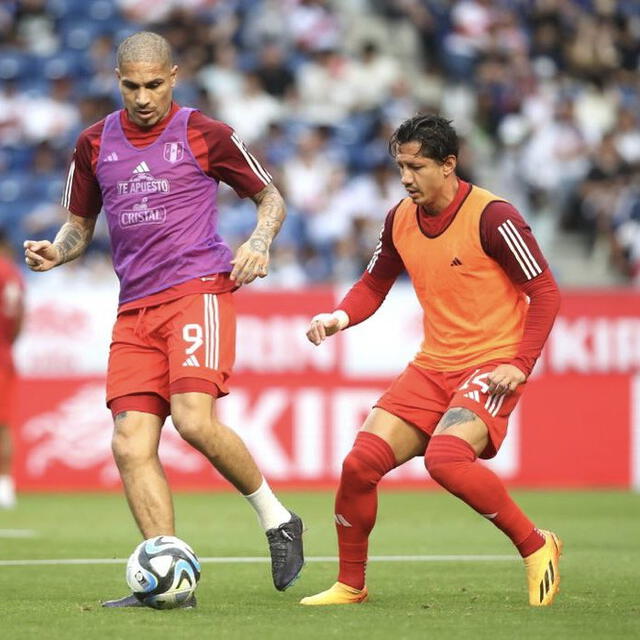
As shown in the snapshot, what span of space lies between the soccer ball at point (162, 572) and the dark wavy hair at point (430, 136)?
2.14 meters

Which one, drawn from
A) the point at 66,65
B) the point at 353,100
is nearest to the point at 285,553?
the point at 353,100

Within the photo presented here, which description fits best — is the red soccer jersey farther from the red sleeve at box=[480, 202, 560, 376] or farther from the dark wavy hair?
the dark wavy hair

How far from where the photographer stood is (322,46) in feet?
71.4

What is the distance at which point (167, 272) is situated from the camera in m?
7.61

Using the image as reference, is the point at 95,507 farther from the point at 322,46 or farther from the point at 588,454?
the point at 322,46

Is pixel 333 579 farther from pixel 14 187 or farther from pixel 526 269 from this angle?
pixel 14 187

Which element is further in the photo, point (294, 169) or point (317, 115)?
point (317, 115)

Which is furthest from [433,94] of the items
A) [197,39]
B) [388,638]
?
[388,638]

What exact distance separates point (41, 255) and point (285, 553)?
186 cm

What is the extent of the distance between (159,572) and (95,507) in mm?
7485

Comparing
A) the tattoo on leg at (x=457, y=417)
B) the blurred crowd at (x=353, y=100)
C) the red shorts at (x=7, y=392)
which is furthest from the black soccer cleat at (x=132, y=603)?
the blurred crowd at (x=353, y=100)

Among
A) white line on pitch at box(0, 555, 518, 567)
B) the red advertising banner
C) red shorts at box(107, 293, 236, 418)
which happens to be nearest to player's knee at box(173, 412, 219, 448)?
red shorts at box(107, 293, 236, 418)

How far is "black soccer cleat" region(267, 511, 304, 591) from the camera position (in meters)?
7.80

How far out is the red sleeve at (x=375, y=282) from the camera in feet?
26.2
